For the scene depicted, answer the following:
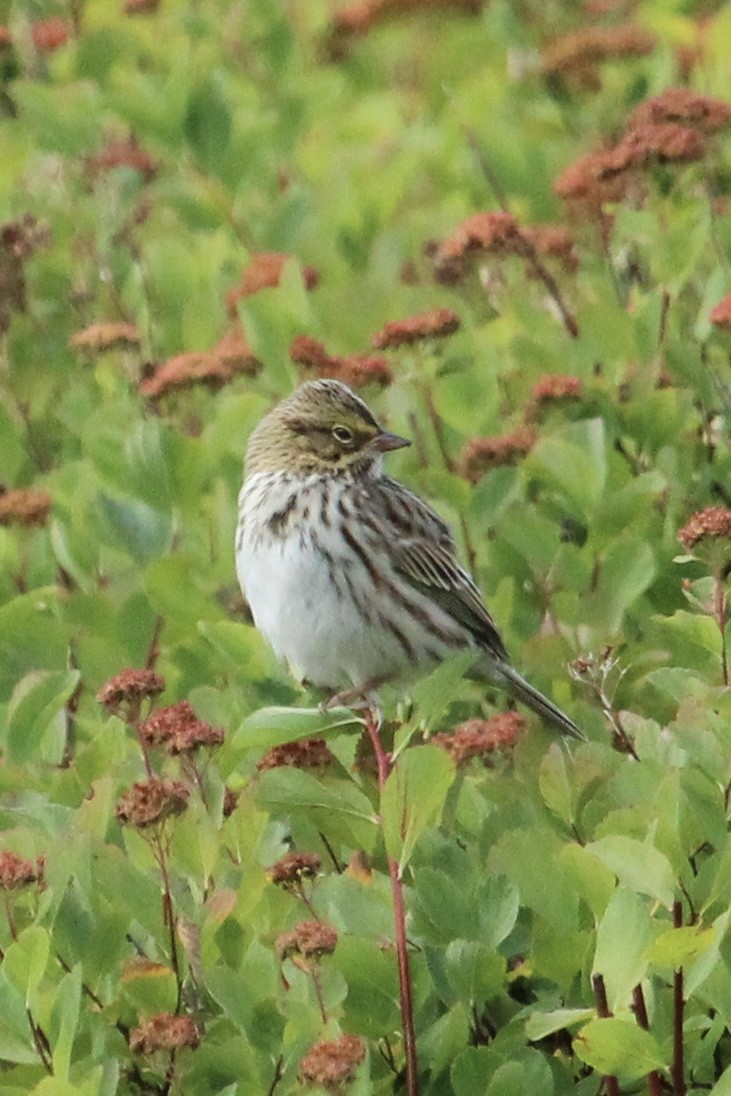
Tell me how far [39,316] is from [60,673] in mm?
2919

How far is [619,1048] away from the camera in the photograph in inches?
129

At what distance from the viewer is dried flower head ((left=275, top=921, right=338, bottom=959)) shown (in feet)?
10.9

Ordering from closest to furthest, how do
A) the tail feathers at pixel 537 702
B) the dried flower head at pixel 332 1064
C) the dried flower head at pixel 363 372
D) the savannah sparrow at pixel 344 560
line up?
the dried flower head at pixel 332 1064, the tail feathers at pixel 537 702, the savannah sparrow at pixel 344 560, the dried flower head at pixel 363 372

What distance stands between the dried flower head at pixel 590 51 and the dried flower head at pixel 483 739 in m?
3.61

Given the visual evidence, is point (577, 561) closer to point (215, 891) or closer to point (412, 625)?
point (412, 625)

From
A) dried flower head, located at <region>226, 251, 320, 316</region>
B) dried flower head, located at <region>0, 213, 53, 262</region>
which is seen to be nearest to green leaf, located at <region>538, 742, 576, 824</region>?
dried flower head, located at <region>226, 251, 320, 316</region>

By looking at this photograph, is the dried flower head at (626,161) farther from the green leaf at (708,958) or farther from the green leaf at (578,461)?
the green leaf at (708,958)

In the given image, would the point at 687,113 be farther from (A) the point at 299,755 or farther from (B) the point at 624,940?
(B) the point at 624,940

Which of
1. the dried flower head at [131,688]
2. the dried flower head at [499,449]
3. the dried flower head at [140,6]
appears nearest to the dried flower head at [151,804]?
the dried flower head at [131,688]

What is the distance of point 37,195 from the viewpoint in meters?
7.95

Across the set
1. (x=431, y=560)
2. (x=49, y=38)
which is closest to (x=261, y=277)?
(x=431, y=560)

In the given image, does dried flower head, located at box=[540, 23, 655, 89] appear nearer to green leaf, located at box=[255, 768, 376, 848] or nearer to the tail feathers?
the tail feathers

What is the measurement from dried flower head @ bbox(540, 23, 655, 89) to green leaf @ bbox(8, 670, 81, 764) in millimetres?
3526

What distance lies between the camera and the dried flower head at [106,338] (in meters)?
6.11
